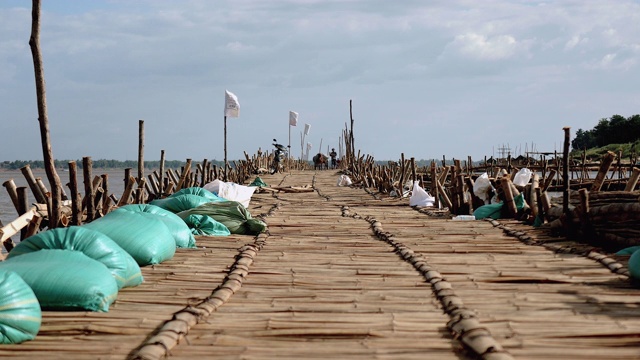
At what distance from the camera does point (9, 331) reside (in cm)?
288

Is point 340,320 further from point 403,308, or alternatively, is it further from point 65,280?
point 65,280

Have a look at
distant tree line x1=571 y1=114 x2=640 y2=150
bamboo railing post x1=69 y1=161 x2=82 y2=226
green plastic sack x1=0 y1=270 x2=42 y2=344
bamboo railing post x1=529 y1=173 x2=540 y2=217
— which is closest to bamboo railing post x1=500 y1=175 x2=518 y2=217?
bamboo railing post x1=529 y1=173 x2=540 y2=217

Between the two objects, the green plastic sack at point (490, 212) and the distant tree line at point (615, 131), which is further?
the distant tree line at point (615, 131)

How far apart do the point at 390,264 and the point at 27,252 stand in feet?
7.15

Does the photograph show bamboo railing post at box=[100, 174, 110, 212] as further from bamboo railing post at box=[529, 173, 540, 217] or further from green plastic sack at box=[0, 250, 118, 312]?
bamboo railing post at box=[529, 173, 540, 217]

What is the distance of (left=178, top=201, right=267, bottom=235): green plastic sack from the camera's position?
22.8 ft

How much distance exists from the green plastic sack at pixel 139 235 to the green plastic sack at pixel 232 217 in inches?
73.7

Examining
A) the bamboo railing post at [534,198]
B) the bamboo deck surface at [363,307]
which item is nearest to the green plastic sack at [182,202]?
the bamboo deck surface at [363,307]

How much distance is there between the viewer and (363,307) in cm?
354

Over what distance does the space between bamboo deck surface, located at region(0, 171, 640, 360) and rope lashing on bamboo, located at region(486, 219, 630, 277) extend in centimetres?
5

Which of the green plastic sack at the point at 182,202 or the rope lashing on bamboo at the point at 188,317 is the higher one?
the green plastic sack at the point at 182,202

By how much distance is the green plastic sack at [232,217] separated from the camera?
694 centimetres

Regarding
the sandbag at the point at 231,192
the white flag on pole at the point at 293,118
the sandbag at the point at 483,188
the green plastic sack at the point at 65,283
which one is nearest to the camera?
the green plastic sack at the point at 65,283

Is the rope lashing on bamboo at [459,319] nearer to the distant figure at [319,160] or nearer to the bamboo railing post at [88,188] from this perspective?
Answer: the bamboo railing post at [88,188]
